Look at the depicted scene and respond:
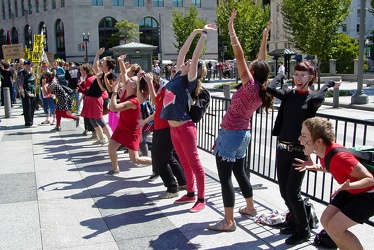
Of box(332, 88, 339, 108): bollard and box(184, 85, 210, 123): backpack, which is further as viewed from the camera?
box(332, 88, 339, 108): bollard

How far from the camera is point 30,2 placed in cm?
7619

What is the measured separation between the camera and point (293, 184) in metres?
4.25

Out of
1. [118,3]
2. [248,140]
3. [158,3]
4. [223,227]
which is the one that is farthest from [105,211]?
[158,3]

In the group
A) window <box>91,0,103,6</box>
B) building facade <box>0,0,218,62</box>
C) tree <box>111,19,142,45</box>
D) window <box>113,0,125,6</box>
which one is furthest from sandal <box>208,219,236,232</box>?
window <box>113,0,125,6</box>

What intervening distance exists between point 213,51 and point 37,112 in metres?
57.9

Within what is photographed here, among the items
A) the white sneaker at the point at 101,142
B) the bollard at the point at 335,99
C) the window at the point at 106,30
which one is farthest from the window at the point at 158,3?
the white sneaker at the point at 101,142

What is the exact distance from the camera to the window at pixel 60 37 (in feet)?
224

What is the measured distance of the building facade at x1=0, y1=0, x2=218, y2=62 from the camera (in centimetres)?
6469

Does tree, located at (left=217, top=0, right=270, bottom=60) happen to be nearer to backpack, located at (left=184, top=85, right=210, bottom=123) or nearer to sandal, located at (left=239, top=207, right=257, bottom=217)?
backpack, located at (left=184, top=85, right=210, bottom=123)

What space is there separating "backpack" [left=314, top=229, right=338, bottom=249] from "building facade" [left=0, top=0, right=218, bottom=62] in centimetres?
5767

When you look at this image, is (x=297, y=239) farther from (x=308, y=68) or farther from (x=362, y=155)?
(x=308, y=68)

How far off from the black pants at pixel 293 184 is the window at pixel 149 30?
66199 mm

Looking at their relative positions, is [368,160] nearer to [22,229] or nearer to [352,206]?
[352,206]

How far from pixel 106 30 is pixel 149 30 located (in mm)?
6883
